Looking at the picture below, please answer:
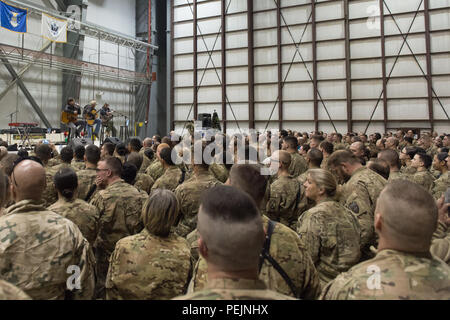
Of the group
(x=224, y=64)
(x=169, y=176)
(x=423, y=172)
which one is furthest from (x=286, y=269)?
(x=224, y=64)

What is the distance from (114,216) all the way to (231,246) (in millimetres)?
2233

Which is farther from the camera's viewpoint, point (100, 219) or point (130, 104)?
point (130, 104)

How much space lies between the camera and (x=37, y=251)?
188 cm

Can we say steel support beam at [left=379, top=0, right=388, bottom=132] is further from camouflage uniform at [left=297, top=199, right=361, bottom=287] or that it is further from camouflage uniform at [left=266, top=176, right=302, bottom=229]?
camouflage uniform at [left=297, top=199, right=361, bottom=287]

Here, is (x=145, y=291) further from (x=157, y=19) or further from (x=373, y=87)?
(x=157, y=19)

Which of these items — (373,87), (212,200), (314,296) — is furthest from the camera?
(373,87)

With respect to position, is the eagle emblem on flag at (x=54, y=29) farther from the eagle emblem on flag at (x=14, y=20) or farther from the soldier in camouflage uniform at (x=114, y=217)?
the soldier in camouflage uniform at (x=114, y=217)

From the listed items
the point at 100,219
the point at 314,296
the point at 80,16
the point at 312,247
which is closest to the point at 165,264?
the point at 314,296

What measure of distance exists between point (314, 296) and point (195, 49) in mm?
17712

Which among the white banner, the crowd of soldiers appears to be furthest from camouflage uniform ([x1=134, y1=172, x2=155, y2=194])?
the white banner

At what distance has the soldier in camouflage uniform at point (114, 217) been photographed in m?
3.18

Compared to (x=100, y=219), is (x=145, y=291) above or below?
below

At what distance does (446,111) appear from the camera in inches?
533

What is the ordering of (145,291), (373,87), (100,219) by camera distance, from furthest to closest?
1. (373,87)
2. (100,219)
3. (145,291)
